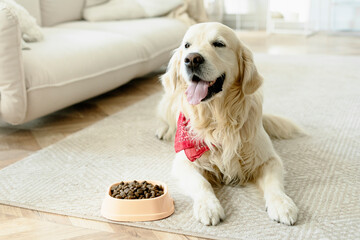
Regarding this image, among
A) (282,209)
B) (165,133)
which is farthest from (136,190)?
(165,133)

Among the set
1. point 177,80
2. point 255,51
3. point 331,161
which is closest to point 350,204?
point 331,161

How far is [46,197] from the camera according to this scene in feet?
6.06

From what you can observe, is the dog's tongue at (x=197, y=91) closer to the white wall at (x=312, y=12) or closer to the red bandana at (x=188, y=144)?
the red bandana at (x=188, y=144)

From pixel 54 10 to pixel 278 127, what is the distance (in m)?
2.40

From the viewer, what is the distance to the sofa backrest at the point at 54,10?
Result: 358 cm

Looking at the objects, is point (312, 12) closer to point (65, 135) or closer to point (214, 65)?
point (65, 135)

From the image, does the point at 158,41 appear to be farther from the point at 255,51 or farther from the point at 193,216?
the point at 193,216

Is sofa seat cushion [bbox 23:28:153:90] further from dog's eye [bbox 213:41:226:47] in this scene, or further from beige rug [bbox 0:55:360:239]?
dog's eye [bbox 213:41:226:47]

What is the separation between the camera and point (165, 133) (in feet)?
8.46

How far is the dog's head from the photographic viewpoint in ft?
5.76

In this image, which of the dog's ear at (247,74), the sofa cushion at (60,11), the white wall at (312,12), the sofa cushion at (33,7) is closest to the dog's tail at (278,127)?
the dog's ear at (247,74)

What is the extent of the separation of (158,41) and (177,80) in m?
1.97

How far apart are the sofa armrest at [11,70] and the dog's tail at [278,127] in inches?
53.1

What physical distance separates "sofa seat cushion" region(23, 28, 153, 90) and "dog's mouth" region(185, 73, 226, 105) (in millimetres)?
1088
